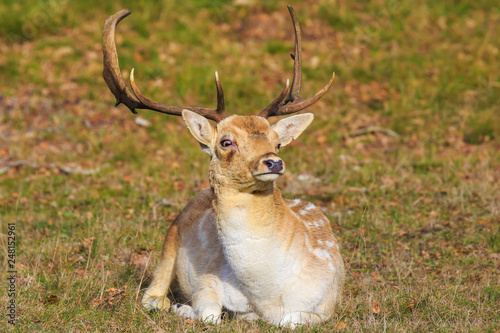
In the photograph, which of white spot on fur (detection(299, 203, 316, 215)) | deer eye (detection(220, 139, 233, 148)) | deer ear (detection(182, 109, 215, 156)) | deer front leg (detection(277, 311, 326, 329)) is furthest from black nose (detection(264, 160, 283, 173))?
white spot on fur (detection(299, 203, 316, 215))

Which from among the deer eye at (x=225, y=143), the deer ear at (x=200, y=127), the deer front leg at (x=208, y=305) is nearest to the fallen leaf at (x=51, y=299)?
the deer front leg at (x=208, y=305)

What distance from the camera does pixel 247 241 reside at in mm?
5039

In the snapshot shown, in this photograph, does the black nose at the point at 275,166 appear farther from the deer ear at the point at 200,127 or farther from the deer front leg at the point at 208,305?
the deer front leg at the point at 208,305

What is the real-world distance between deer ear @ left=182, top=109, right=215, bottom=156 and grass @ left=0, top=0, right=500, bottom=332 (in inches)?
52.5

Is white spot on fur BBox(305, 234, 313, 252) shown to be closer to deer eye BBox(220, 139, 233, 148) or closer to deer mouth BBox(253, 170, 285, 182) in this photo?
deer mouth BBox(253, 170, 285, 182)

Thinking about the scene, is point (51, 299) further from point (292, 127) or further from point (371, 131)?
point (371, 131)

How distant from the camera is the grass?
5793mm

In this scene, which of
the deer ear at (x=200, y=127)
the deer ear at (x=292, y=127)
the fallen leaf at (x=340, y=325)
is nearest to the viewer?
the fallen leaf at (x=340, y=325)

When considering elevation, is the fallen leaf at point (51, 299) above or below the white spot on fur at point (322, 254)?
below

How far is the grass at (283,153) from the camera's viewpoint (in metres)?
5.79

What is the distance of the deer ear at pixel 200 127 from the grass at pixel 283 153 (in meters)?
1.33

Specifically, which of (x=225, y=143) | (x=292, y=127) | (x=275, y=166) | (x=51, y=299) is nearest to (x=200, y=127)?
(x=225, y=143)

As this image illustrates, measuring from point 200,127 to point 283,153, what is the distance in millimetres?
5470

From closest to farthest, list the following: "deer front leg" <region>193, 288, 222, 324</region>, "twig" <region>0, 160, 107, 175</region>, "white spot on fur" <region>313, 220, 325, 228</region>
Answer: "deer front leg" <region>193, 288, 222, 324</region> < "white spot on fur" <region>313, 220, 325, 228</region> < "twig" <region>0, 160, 107, 175</region>
